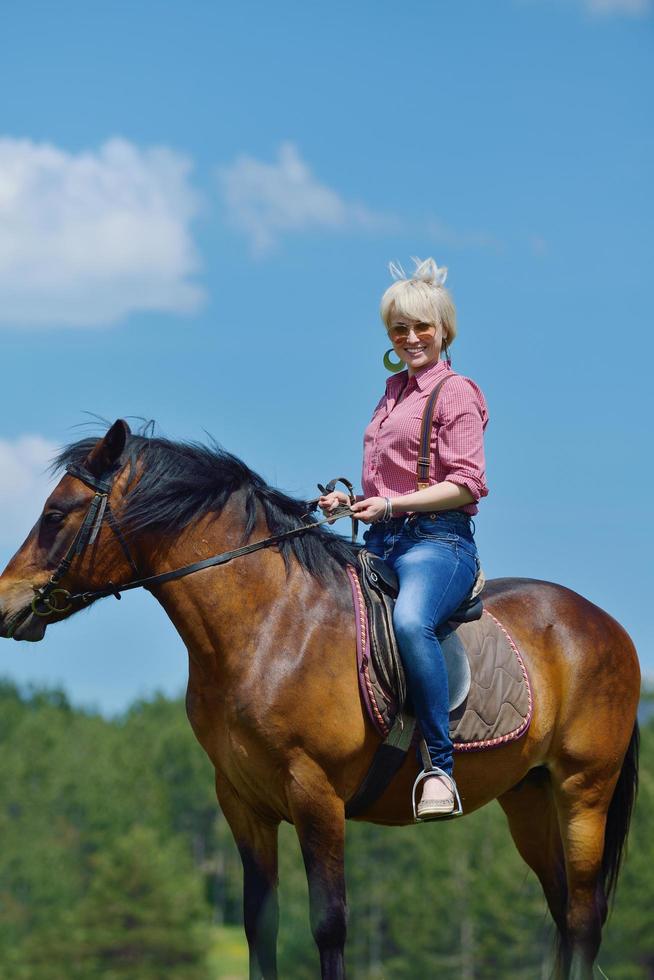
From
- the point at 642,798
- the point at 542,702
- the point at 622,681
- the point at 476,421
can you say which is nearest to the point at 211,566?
the point at 476,421

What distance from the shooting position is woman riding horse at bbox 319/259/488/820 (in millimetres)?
6461

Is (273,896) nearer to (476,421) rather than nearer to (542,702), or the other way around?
(542,702)

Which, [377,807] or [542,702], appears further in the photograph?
[542,702]

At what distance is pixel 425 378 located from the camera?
686cm

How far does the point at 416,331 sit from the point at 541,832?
3.21 m

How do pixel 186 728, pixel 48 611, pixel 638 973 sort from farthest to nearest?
pixel 186 728, pixel 638 973, pixel 48 611

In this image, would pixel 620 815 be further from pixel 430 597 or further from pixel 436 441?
pixel 436 441

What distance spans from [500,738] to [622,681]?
1.16 metres

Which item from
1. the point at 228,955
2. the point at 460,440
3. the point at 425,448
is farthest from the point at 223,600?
the point at 228,955

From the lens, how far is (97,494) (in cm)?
635

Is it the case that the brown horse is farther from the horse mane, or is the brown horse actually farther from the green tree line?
the green tree line

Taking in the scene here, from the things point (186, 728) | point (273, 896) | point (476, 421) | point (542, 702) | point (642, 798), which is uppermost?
point (186, 728)

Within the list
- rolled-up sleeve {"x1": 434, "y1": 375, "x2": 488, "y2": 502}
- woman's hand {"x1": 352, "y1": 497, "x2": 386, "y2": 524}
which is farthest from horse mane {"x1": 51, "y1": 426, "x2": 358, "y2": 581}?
rolled-up sleeve {"x1": 434, "y1": 375, "x2": 488, "y2": 502}

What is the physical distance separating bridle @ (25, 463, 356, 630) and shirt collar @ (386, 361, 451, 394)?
1.22 metres
